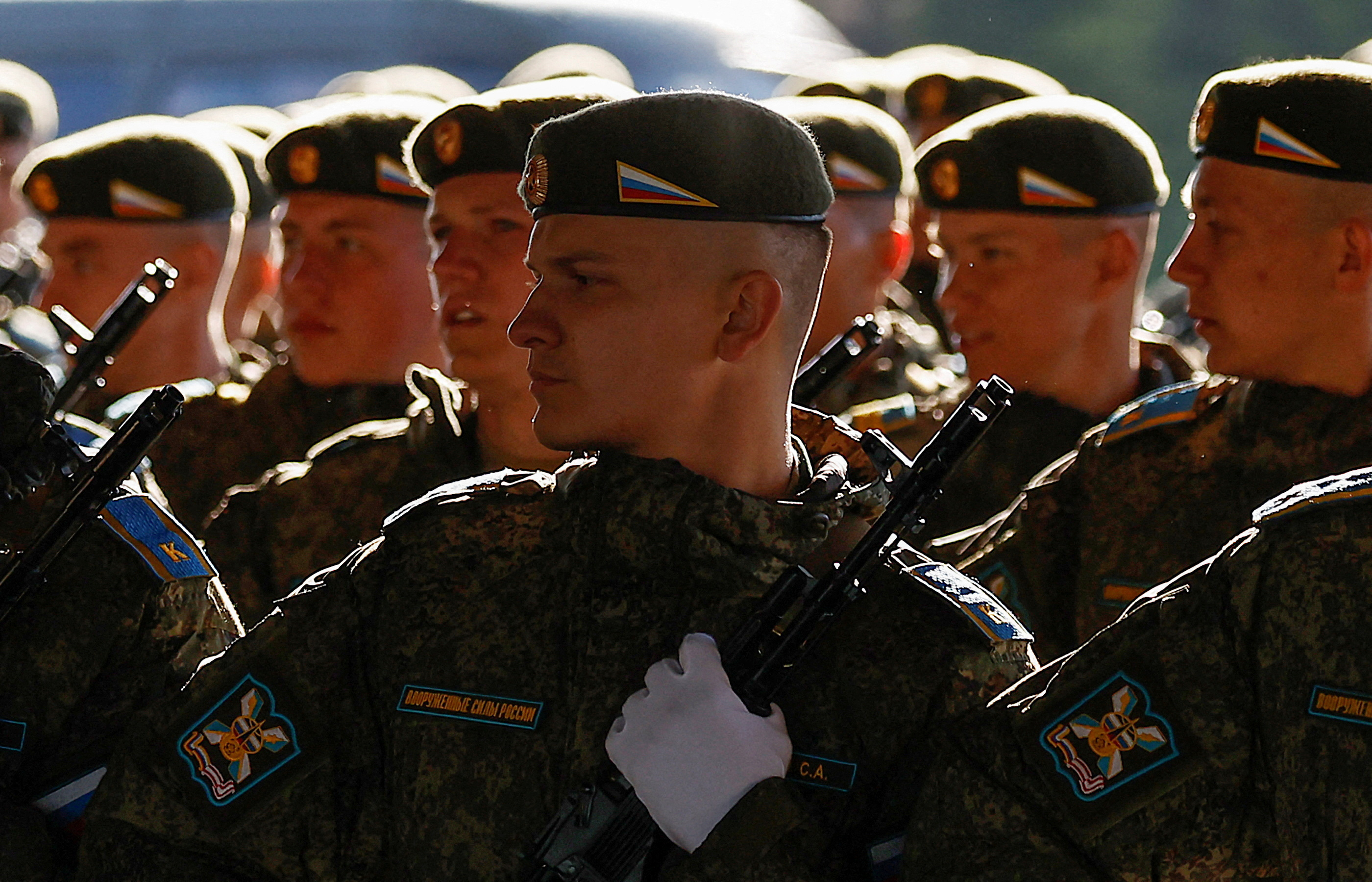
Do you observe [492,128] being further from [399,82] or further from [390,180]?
[399,82]

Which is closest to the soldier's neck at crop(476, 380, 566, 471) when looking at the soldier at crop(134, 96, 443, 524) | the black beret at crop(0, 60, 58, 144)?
the soldier at crop(134, 96, 443, 524)

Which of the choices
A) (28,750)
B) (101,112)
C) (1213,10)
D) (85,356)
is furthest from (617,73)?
(28,750)

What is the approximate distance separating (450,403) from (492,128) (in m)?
0.71

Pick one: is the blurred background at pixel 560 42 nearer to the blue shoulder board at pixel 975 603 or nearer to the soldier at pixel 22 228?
the soldier at pixel 22 228

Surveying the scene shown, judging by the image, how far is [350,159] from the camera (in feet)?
18.8

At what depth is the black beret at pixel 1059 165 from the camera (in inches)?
205

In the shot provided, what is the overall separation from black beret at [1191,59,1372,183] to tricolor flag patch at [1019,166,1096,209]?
1.15 meters

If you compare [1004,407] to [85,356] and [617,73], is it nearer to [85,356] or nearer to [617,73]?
[85,356]

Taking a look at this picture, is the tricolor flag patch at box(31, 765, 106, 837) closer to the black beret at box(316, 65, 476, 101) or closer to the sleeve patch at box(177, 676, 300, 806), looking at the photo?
the sleeve patch at box(177, 676, 300, 806)

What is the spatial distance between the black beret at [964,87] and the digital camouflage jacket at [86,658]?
5.59 m

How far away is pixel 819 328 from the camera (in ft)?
21.5

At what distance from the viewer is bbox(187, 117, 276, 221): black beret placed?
27.4ft

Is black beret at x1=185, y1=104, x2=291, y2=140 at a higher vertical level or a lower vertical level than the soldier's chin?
lower

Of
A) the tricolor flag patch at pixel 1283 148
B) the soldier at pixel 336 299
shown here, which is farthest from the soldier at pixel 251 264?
the tricolor flag patch at pixel 1283 148
